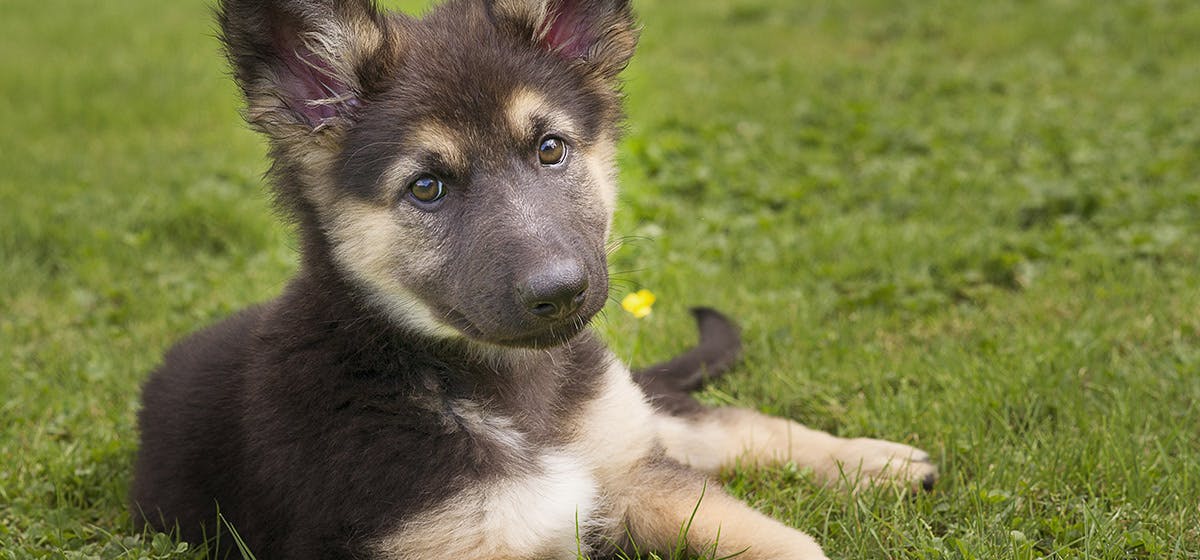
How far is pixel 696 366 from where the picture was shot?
4.66 metres

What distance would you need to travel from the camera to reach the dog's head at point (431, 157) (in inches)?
120

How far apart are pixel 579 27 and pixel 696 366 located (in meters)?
1.66

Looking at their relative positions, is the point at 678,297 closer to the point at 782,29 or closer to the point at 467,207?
the point at 467,207

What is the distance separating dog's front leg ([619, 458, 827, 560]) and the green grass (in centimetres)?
30

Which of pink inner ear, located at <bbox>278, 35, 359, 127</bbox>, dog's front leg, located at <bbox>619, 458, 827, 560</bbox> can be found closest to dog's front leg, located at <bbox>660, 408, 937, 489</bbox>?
dog's front leg, located at <bbox>619, 458, 827, 560</bbox>

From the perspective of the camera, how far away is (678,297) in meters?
5.74

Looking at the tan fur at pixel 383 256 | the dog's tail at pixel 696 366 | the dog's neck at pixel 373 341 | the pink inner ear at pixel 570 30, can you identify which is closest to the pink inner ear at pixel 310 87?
the tan fur at pixel 383 256

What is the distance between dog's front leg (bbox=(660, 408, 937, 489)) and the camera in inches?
154

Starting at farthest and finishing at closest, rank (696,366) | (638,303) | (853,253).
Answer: (853,253)
(638,303)
(696,366)

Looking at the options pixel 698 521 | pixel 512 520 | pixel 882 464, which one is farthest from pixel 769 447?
pixel 512 520

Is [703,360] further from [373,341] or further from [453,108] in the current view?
[453,108]

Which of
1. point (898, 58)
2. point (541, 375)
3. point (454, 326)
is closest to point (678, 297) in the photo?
point (541, 375)

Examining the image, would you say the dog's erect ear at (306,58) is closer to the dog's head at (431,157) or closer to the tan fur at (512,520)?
the dog's head at (431,157)

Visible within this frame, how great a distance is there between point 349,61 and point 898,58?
7907 millimetres
